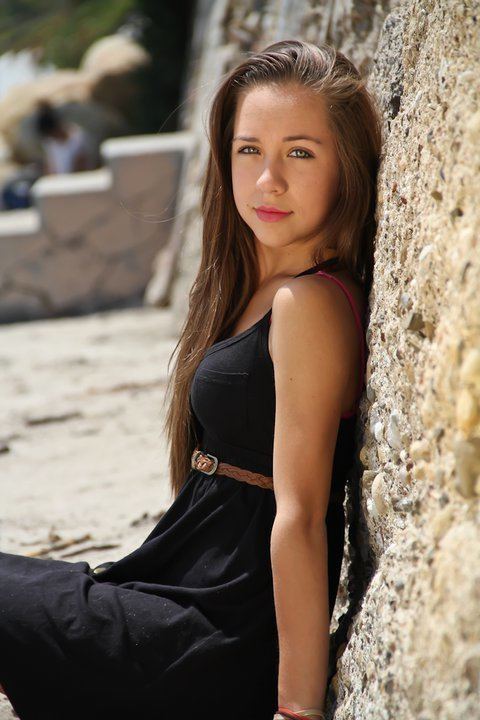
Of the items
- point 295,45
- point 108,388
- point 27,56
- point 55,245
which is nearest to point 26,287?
point 55,245

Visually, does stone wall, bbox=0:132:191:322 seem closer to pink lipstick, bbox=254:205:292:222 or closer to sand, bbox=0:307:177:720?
sand, bbox=0:307:177:720

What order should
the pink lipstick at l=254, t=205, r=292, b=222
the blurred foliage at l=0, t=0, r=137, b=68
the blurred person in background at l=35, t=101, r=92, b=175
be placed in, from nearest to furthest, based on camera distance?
the pink lipstick at l=254, t=205, r=292, b=222
the blurred person in background at l=35, t=101, r=92, b=175
the blurred foliage at l=0, t=0, r=137, b=68

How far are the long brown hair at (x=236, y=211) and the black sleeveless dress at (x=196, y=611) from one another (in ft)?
0.41

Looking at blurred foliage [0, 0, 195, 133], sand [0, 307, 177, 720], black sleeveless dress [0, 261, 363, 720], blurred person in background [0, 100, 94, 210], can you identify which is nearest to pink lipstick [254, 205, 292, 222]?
black sleeveless dress [0, 261, 363, 720]

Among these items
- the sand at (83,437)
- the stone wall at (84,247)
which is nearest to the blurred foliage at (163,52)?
the stone wall at (84,247)

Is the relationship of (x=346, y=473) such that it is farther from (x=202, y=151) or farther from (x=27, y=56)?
(x=27, y=56)

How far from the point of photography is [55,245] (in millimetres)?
6691

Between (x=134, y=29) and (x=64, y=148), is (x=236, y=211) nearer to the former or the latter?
(x=64, y=148)

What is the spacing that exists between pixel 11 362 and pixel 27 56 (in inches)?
361

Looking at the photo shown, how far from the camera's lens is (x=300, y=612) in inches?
60.6

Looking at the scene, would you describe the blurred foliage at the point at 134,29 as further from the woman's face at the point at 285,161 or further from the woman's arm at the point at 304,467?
the woman's arm at the point at 304,467

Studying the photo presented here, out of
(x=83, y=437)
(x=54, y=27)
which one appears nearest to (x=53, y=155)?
(x=54, y=27)

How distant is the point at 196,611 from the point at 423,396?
61 cm

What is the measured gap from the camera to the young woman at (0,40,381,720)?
1573 millimetres
